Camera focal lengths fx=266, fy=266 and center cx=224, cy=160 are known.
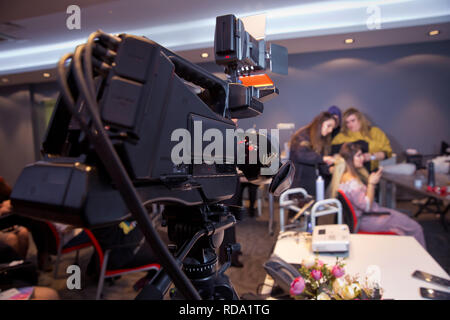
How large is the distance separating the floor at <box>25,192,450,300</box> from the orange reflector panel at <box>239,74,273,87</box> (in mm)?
1285

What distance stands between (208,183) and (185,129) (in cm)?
12

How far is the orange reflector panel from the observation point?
620 millimetres

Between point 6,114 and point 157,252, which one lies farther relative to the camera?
point 6,114

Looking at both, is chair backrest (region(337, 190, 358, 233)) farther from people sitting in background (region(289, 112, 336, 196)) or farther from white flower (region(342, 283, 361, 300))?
white flower (region(342, 283, 361, 300))

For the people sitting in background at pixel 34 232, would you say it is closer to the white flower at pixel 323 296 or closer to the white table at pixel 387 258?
the white table at pixel 387 258

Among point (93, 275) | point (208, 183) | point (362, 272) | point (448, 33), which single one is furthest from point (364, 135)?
point (208, 183)

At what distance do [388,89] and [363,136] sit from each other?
1.23 metres

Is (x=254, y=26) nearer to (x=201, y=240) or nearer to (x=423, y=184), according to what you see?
(x=201, y=240)


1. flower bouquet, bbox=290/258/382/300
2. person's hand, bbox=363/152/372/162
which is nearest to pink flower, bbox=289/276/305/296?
flower bouquet, bbox=290/258/382/300

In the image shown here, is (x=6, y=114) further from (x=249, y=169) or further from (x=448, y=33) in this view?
(x=448, y=33)

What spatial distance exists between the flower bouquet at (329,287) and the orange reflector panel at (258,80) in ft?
2.65

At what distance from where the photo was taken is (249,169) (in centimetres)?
55

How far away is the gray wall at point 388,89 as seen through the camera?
474cm

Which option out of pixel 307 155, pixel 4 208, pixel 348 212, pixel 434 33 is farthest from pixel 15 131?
pixel 434 33
